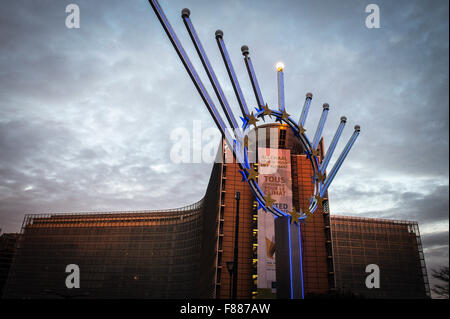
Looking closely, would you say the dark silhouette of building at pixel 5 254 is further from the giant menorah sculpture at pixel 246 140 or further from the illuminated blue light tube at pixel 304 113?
the illuminated blue light tube at pixel 304 113

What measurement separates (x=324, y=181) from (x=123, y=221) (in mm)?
74519

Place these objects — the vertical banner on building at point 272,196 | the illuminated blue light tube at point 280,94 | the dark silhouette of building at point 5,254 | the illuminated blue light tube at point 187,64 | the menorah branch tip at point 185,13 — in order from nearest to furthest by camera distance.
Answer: the illuminated blue light tube at point 187,64 < the menorah branch tip at point 185,13 < the illuminated blue light tube at point 280,94 < the vertical banner on building at point 272,196 < the dark silhouette of building at point 5,254

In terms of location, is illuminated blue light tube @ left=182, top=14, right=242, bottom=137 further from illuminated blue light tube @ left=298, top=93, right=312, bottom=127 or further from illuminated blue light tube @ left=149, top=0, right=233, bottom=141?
illuminated blue light tube @ left=298, top=93, right=312, bottom=127

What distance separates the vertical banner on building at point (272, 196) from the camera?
3297 centimetres

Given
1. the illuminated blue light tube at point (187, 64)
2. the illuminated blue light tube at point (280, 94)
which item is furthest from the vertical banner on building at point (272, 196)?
the illuminated blue light tube at point (187, 64)

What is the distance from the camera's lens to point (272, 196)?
36125 mm

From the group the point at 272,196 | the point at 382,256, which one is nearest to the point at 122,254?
the point at 272,196

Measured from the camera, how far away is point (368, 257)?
6053cm

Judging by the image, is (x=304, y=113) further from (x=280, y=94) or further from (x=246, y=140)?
(x=246, y=140)

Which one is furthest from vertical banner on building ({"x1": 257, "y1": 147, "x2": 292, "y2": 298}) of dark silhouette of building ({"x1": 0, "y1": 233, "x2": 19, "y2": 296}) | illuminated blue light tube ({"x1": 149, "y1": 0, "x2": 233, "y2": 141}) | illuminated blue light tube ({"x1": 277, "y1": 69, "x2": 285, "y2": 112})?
dark silhouette of building ({"x1": 0, "y1": 233, "x2": 19, "y2": 296})

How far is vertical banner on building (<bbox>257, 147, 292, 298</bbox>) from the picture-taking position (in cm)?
3297

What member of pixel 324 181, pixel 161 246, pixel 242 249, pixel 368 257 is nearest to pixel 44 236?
pixel 161 246
